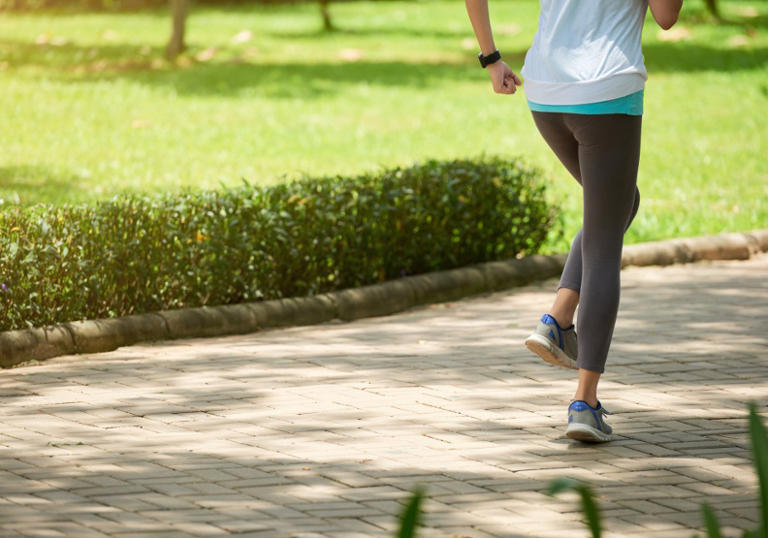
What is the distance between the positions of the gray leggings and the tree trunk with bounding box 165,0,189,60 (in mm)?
18277

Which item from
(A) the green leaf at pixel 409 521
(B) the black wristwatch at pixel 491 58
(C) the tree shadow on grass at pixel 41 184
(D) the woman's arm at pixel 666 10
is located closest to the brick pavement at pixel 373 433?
(A) the green leaf at pixel 409 521

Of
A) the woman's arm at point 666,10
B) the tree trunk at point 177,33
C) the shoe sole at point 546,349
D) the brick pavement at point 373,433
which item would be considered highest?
the tree trunk at point 177,33

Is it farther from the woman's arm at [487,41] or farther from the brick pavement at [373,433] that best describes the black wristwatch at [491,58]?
the brick pavement at [373,433]

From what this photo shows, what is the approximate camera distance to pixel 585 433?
15.6 feet

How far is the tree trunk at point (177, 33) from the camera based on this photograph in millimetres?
22203

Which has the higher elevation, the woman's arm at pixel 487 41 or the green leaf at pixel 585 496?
the woman's arm at pixel 487 41

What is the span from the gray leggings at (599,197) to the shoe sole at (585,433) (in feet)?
0.73

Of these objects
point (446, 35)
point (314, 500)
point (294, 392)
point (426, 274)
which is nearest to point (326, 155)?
point (426, 274)

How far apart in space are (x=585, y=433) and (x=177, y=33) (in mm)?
19174

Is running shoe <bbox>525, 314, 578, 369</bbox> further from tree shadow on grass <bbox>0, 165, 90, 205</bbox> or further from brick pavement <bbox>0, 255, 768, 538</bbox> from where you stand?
tree shadow on grass <bbox>0, 165, 90, 205</bbox>

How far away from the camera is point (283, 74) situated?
20734mm

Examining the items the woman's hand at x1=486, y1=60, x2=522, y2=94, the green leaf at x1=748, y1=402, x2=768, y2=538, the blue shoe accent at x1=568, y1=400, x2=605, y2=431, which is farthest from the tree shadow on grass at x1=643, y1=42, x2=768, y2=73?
the green leaf at x1=748, y1=402, x2=768, y2=538

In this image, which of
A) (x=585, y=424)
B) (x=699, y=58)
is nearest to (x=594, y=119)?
(x=585, y=424)

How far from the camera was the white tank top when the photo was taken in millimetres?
4543
